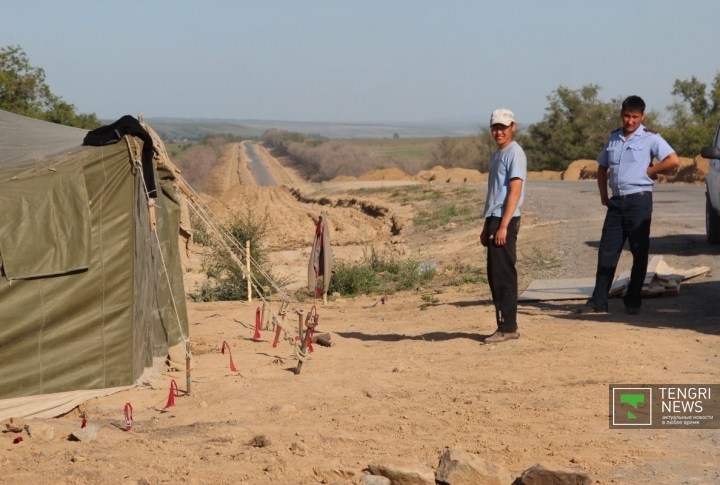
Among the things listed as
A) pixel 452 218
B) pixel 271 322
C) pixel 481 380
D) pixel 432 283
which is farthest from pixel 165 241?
pixel 452 218

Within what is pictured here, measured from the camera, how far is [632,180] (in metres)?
8.44

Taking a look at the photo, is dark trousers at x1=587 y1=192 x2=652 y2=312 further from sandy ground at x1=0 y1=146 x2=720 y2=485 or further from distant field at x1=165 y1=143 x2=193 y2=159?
distant field at x1=165 y1=143 x2=193 y2=159

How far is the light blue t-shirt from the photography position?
7695 millimetres

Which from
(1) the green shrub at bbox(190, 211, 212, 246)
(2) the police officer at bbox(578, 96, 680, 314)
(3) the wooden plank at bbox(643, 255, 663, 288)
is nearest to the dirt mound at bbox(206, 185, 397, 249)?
(1) the green shrub at bbox(190, 211, 212, 246)

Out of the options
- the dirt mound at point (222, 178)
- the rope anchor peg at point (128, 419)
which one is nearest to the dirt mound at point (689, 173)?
the dirt mound at point (222, 178)

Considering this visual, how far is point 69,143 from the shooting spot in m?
7.79

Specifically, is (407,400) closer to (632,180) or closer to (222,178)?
(632,180)

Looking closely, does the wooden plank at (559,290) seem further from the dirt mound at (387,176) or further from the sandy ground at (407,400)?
the dirt mound at (387,176)

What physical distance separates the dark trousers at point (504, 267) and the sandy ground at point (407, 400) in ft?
1.14

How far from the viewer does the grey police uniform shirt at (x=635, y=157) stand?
27.6 ft

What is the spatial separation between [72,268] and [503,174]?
3.32 metres

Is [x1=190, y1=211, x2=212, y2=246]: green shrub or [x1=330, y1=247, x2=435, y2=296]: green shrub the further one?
[x1=190, y1=211, x2=212, y2=246]: green shrub

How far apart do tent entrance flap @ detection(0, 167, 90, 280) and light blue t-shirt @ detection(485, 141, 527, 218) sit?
3085 millimetres

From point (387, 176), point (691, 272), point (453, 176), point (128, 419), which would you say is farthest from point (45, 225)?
point (387, 176)
